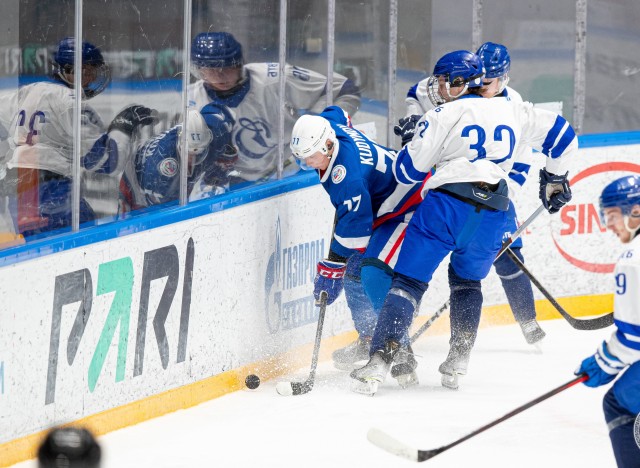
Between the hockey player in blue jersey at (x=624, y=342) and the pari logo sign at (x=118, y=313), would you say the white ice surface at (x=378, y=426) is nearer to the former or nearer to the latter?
the pari logo sign at (x=118, y=313)

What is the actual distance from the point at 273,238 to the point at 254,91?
56cm

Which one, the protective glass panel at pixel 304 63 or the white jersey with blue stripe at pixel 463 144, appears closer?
the white jersey with blue stripe at pixel 463 144

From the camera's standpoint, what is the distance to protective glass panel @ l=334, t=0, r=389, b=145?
17.8 feet

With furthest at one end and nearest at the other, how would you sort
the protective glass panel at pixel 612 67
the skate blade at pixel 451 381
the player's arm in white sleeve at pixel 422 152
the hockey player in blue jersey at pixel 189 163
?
the protective glass panel at pixel 612 67 < the skate blade at pixel 451 381 < the player's arm in white sleeve at pixel 422 152 < the hockey player in blue jersey at pixel 189 163

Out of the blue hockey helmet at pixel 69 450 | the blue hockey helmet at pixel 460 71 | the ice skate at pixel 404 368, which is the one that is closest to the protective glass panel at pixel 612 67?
the blue hockey helmet at pixel 460 71

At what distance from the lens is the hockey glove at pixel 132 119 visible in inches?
162

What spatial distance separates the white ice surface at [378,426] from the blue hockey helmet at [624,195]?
42.7 inches

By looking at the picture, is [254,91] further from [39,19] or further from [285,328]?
[39,19]

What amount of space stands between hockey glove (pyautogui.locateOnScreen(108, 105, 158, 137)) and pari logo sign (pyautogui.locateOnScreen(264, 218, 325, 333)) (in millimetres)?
826

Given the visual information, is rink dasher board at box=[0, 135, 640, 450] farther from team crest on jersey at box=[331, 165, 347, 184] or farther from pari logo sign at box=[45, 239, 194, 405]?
team crest on jersey at box=[331, 165, 347, 184]

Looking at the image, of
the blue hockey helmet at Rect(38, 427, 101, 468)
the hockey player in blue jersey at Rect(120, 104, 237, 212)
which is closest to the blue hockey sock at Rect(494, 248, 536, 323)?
the hockey player in blue jersey at Rect(120, 104, 237, 212)

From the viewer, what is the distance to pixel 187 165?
4.50 meters

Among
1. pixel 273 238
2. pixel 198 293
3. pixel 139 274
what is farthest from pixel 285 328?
pixel 139 274

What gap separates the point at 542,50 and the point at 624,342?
11.9ft
